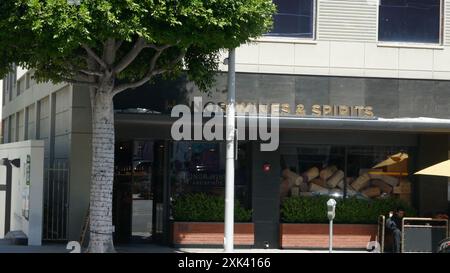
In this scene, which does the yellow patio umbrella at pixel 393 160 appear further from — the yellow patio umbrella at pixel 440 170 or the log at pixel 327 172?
the yellow patio umbrella at pixel 440 170

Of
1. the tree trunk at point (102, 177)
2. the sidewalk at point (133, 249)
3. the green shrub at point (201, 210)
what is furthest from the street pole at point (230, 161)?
the green shrub at point (201, 210)

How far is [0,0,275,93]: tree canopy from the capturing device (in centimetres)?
1045

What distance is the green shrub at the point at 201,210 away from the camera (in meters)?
16.2

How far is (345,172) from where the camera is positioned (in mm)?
17094

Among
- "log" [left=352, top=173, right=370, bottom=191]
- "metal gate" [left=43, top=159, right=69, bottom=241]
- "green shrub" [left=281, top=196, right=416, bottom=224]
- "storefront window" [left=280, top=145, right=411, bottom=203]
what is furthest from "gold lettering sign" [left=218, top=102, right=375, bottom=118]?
"metal gate" [left=43, top=159, right=69, bottom=241]

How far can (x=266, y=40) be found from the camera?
16.5 m

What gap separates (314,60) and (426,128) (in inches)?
124

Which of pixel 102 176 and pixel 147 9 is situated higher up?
pixel 147 9

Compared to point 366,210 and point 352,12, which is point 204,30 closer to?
point 352,12

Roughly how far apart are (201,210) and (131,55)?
Result: 5.37m

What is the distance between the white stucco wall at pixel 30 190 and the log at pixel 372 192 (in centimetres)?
810

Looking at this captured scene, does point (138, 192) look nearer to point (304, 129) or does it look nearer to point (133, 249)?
point (133, 249)

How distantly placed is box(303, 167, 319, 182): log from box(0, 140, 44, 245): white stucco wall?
255 inches

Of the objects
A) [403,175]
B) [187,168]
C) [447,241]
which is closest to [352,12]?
[403,175]
